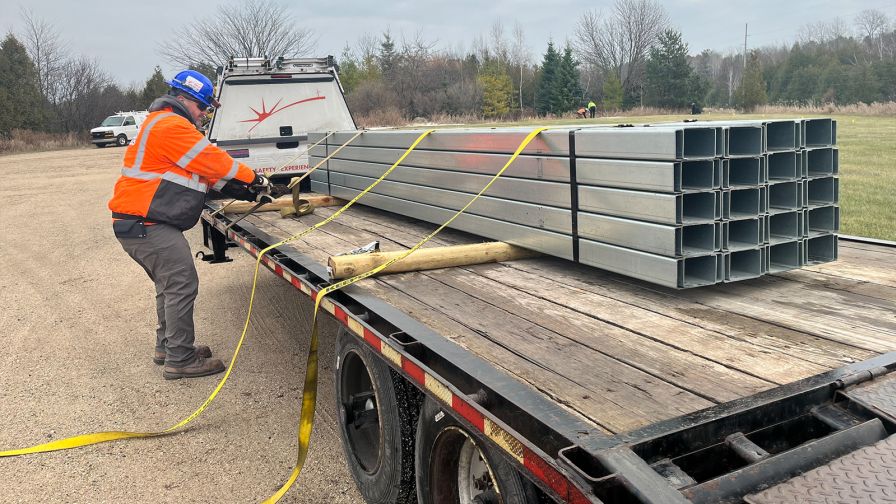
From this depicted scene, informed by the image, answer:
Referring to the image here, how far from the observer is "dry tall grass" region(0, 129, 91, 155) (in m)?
42.6

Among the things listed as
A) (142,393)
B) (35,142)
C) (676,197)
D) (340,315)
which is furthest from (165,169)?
(35,142)

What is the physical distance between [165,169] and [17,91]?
49.8 metres

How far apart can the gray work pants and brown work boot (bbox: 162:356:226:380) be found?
0.04 m

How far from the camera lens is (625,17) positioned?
73125 mm

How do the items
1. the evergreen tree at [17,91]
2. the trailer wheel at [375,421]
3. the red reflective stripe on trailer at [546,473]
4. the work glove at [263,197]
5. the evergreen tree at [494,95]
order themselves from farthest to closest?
the evergreen tree at [494,95] < the evergreen tree at [17,91] < the work glove at [263,197] < the trailer wheel at [375,421] < the red reflective stripe on trailer at [546,473]

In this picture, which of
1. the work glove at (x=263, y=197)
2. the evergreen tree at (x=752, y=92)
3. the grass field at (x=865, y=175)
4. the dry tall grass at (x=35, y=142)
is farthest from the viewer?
the evergreen tree at (x=752, y=92)

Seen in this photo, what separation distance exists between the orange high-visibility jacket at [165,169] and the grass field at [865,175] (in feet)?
8.28

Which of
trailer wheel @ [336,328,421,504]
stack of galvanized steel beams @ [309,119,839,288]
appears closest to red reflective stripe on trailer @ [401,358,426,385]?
trailer wheel @ [336,328,421,504]

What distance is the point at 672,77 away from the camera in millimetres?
61312

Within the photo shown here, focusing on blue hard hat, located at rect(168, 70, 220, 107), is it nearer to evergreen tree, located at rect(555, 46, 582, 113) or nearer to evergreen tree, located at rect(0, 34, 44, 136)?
evergreen tree, located at rect(0, 34, 44, 136)

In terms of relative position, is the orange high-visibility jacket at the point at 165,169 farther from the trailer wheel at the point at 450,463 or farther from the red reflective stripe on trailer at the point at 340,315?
the trailer wheel at the point at 450,463

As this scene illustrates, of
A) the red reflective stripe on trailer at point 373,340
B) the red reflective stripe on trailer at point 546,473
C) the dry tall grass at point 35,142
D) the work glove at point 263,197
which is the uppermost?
the dry tall grass at point 35,142

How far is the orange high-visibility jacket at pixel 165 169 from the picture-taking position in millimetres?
5242

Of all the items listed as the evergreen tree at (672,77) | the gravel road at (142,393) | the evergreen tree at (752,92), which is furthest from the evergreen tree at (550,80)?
the gravel road at (142,393)
